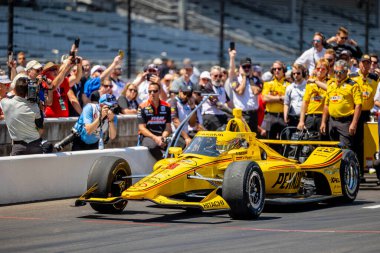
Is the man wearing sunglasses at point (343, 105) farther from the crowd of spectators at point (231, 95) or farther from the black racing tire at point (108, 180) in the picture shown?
the black racing tire at point (108, 180)

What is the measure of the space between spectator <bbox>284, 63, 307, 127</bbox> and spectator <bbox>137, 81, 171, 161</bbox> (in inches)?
121

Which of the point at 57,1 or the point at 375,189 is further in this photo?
the point at 57,1

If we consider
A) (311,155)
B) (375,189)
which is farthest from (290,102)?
(311,155)

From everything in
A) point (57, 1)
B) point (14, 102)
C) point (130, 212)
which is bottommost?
point (130, 212)

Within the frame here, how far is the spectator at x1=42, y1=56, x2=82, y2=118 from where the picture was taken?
15.6 meters

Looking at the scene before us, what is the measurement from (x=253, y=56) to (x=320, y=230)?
24369 millimetres

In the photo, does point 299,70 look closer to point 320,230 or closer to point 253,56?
point 320,230

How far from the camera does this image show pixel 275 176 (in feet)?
43.7

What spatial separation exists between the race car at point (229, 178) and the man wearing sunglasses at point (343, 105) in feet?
7.33

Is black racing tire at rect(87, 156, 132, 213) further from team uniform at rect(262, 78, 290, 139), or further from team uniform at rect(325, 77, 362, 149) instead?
team uniform at rect(262, 78, 290, 139)

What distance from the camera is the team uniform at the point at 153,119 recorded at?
53.5ft

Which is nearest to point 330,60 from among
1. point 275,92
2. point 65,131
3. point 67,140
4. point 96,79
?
point 275,92

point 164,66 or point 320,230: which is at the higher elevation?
point 164,66

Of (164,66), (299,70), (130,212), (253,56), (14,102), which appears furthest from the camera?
(253,56)
